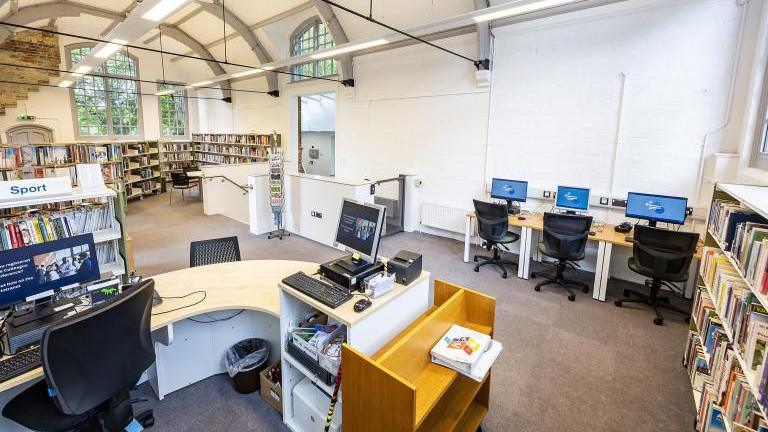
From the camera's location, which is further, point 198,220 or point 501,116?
point 198,220

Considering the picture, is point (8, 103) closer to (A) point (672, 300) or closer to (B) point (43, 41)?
(B) point (43, 41)

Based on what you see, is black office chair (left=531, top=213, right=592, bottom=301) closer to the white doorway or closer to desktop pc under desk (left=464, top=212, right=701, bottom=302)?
desktop pc under desk (left=464, top=212, right=701, bottom=302)

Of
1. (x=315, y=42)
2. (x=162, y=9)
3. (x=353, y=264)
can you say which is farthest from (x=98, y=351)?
(x=315, y=42)

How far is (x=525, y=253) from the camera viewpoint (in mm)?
4707

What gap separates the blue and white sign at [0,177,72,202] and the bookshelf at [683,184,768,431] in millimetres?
4229

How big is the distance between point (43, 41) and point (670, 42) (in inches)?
504

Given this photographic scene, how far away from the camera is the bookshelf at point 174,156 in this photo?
1148 centimetres

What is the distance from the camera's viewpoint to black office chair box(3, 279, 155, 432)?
1521mm

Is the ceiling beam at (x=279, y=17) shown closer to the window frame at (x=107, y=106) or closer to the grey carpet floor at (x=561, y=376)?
the window frame at (x=107, y=106)

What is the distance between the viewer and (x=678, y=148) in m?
4.27

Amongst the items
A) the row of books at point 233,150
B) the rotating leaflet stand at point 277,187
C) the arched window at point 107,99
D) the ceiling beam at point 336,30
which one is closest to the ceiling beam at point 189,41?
the arched window at point 107,99

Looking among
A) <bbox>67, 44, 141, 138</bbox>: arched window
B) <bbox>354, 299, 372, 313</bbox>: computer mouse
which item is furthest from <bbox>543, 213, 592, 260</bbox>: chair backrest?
<bbox>67, 44, 141, 138</bbox>: arched window

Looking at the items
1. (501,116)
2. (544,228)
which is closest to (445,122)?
(501,116)

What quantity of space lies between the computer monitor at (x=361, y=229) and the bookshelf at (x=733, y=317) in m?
1.72
